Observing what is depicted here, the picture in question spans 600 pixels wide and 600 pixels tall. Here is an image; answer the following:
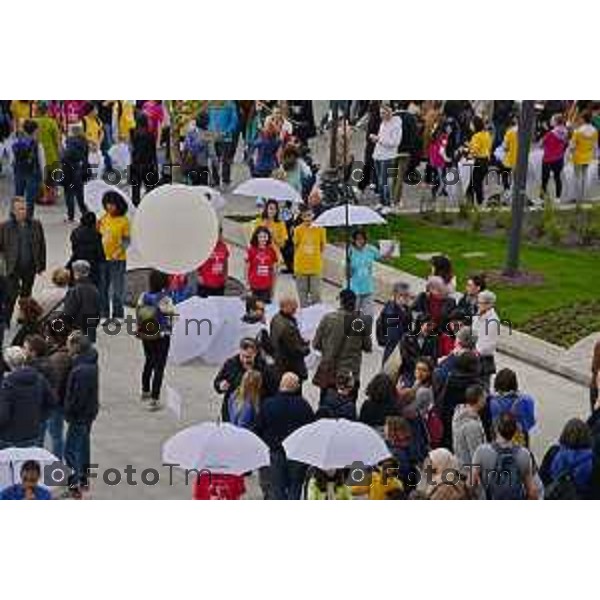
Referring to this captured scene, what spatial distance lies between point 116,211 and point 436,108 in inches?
327

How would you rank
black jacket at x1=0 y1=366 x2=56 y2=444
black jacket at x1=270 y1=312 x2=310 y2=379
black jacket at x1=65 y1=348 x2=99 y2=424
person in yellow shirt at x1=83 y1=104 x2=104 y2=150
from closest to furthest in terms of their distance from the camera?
black jacket at x1=0 y1=366 x2=56 y2=444 → black jacket at x1=65 y1=348 x2=99 y2=424 → black jacket at x1=270 y1=312 x2=310 y2=379 → person in yellow shirt at x1=83 y1=104 x2=104 y2=150

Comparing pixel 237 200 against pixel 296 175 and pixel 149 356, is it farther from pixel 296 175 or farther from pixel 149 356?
pixel 149 356

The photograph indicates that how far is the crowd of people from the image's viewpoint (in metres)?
15.3

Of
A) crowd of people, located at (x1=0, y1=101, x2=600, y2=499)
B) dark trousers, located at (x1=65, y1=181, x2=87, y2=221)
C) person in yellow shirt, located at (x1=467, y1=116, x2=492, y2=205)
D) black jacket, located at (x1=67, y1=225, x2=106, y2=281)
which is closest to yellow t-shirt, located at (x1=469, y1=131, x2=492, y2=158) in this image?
person in yellow shirt, located at (x1=467, y1=116, x2=492, y2=205)

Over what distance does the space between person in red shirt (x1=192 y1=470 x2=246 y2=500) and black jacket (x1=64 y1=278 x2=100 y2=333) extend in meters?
4.01

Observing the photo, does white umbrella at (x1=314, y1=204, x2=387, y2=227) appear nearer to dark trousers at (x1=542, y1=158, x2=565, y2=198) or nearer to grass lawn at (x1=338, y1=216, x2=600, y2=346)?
grass lawn at (x1=338, y1=216, x2=600, y2=346)

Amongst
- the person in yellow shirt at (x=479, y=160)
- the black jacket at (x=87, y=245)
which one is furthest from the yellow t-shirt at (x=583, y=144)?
the black jacket at (x=87, y=245)

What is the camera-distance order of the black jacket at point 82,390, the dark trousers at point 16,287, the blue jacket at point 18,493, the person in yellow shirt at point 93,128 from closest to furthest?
the blue jacket at point 18,493 < the black jacket at point 82,390 < the dark trousers at point 16,287 < the person in yellow shirt at point 93,128

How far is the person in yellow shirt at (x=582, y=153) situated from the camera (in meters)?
28.1

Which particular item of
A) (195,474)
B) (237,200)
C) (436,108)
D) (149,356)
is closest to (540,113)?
(436,108)

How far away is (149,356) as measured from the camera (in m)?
18.9

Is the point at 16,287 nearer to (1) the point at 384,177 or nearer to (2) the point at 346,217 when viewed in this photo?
(2) the point at 346,217

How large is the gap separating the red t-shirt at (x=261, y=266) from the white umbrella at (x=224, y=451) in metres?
5.61

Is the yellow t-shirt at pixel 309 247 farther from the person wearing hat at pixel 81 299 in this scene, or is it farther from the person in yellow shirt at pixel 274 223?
the person wearing hat at pixel 81 299
